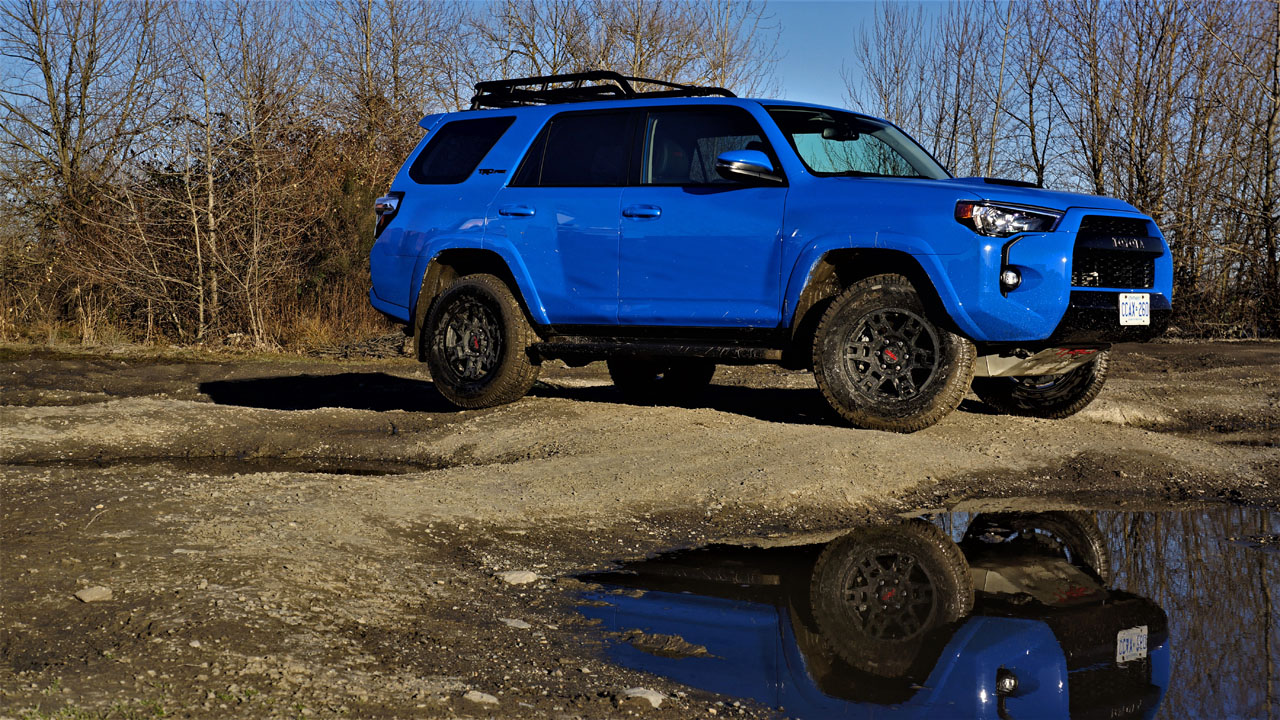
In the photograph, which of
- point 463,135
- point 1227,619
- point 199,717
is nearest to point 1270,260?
point 463,135

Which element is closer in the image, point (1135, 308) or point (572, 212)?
point (1135, 308)

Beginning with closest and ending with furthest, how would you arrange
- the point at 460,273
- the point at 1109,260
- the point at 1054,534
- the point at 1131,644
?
1. the point at 1131,644
2. the point at 1054,534
3. the point at 1109,260
4. the point at 460,273

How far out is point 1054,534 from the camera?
5.20 metres

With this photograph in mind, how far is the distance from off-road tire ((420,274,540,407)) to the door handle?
1189 millimetres

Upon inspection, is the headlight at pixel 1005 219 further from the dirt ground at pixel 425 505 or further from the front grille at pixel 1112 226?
the dirt ground at pixel 425 505

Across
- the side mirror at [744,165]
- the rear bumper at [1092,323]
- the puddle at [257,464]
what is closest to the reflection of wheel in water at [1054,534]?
the rear bumper at [1092,323]

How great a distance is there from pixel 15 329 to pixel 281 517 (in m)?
14.6

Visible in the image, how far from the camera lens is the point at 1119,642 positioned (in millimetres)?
3645

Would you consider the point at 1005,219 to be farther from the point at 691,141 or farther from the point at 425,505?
the point at 425,505

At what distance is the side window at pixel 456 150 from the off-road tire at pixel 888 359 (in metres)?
3.03

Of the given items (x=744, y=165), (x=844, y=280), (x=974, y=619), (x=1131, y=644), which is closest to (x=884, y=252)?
(x=844, y=280)

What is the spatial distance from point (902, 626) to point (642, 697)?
43.4 inches

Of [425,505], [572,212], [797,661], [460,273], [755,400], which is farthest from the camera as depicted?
[755,400]

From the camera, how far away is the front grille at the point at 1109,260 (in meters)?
6.64
